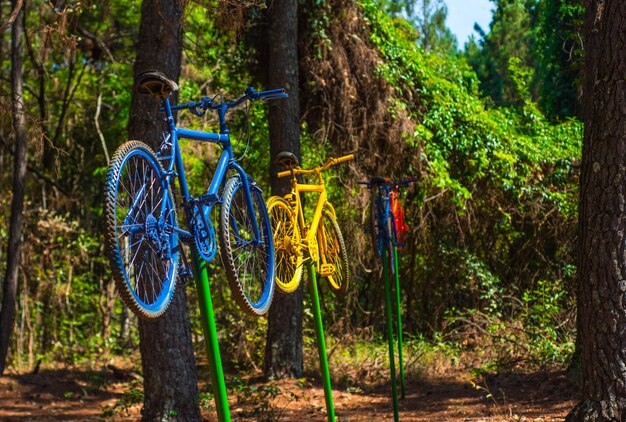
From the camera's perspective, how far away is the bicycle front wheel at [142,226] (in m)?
2.66

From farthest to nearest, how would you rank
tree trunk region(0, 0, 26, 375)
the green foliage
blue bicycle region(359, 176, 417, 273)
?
the green foliage
tree trunk region(0, 0, 26, 375)
blue bicycle region(359, 176, 417, 273)

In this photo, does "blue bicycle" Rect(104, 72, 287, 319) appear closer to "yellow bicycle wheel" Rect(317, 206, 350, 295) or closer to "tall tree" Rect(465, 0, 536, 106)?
"yellow bicycle wheel" Rect(317, 206, 350, 295)

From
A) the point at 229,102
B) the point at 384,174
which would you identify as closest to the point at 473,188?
the point at 384,174

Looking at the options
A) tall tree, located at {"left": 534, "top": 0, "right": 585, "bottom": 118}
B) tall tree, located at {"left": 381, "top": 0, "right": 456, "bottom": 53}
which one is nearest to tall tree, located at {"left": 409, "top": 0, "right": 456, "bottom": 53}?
tall tree, located at {"left": 381, "top": 0, "right": 456, "bottom": 53}

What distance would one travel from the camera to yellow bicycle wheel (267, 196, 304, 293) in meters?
4.22

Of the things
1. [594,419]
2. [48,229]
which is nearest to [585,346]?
[594,419]

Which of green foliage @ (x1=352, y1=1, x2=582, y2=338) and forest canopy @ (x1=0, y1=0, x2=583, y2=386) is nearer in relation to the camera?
forest canopy @ (x1=0, y1=0, x2=583, y2=386)

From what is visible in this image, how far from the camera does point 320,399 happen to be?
28.7 feet

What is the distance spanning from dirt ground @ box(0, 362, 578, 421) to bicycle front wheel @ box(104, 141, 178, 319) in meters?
4.74

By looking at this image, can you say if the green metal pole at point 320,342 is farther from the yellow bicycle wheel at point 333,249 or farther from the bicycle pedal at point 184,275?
the bicycle pedal at point 184,275

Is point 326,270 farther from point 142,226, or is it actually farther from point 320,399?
point 320,399

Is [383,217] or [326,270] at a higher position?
[383,217]

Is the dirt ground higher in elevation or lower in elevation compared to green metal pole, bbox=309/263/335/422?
lower

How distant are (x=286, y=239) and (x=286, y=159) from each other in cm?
46
